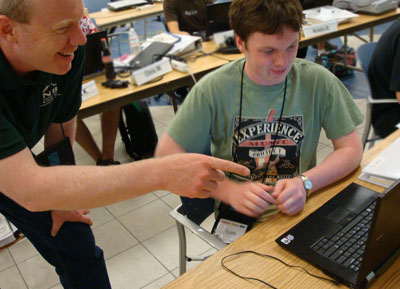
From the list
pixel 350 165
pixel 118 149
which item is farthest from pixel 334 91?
pixel 118 149

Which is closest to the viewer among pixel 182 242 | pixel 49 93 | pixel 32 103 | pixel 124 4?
pixel 32 103

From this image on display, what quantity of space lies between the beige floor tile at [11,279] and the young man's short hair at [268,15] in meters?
1.81

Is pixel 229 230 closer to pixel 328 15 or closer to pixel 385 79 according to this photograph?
pixel 385 79

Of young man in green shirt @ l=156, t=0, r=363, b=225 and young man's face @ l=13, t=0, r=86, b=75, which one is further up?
young man's face @ l=13, t=0, r=86, b=75

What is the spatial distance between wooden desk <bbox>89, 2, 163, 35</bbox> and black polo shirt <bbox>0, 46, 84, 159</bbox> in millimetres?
2750

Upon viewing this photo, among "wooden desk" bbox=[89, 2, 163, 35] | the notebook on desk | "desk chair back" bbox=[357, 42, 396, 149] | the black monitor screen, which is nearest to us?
"desk chair back" bbox=[357, 42, 396, 149]

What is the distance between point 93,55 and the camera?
2.49 meters

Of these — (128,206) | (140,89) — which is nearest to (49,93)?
(140,89)

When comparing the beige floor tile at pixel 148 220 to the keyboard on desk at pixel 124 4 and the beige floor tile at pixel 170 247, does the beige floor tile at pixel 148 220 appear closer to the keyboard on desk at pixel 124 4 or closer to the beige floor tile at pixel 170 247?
the beige floor tile at pixel 170 247

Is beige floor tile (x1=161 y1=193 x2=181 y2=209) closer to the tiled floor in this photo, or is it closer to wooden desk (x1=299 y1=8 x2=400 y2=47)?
the tiled floor

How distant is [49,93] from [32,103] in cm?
11

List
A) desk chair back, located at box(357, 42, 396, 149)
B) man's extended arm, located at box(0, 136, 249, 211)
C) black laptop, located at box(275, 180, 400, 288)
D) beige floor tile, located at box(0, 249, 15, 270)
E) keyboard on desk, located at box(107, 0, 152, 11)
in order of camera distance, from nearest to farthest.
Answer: black laptop, located at box(275, 180, 400, 288) < man's extended arm, located at box(0, 136, 249, 211) < desk chair back, located at box(357, 42, 396, 149) < beige floor tile, located at box(0, 249, 15, 270) < keyboard on desk, located at box(107, 0, 152, 11)

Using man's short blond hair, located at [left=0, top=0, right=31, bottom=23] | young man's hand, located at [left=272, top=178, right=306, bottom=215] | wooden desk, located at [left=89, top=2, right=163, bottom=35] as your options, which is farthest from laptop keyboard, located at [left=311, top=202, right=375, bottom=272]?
wooden desk, located at [left=89, top=2, right=163, bottom=35]

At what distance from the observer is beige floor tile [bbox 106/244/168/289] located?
6.50ft
